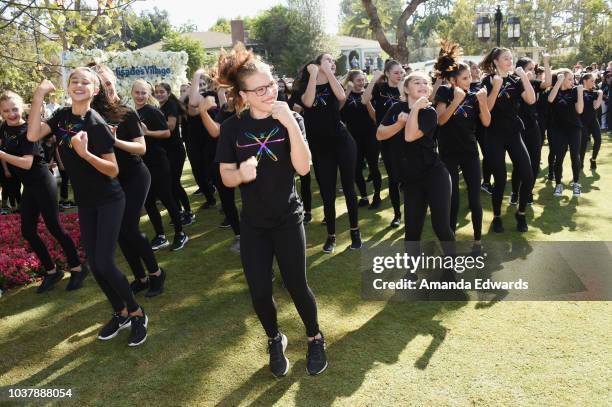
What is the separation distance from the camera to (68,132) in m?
3.92

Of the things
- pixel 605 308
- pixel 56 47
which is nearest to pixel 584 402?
pixel 605 308

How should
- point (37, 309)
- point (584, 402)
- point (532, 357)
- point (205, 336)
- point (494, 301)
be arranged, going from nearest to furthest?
point (584, 402), point (532, 357), point (205, 336), point (494, 301), point (37, 309)

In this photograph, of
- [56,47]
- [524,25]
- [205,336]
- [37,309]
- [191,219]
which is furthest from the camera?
[524,25]

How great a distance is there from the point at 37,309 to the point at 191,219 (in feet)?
10.0

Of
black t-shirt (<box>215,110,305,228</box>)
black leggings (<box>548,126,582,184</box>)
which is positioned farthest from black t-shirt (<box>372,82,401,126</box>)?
black t-shirt (<box>215,110,305,228</box>)

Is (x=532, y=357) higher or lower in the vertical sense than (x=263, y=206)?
lower

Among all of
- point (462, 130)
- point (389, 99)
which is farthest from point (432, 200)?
point (389, 99)

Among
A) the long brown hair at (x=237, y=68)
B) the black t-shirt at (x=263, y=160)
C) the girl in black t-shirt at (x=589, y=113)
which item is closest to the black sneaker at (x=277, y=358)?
the black t-shirt at (x=263, y=160)

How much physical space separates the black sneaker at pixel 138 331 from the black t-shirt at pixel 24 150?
2.06 meters

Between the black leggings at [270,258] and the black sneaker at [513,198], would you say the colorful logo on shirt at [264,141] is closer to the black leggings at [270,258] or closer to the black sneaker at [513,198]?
the black leggings at [270,258]

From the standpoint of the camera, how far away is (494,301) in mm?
4520

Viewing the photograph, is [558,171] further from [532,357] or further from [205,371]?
[205,371]

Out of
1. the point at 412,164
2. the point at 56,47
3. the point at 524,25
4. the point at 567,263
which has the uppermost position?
the point at 524,25

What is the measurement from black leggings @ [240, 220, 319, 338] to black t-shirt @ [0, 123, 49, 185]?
119 inches
